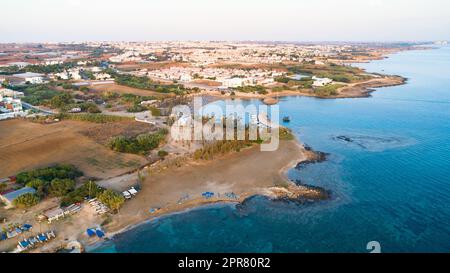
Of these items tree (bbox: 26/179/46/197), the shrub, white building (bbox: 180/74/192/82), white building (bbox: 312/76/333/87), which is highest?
white building (bbox: 180/74/192/82)

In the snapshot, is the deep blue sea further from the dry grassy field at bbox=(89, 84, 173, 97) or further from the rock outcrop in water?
the dry grassy field at bbox=(89, 84, 173, 97)

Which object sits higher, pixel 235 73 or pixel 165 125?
pixel 235 73

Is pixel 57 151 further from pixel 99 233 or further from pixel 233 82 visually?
pixel 233 82

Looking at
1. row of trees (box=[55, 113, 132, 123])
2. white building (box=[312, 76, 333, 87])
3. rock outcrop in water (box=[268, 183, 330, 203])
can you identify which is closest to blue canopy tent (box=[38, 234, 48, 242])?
rock outcrop in water (box=[268, 183, 330, 203])

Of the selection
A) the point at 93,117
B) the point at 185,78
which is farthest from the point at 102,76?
the point at 93,117
